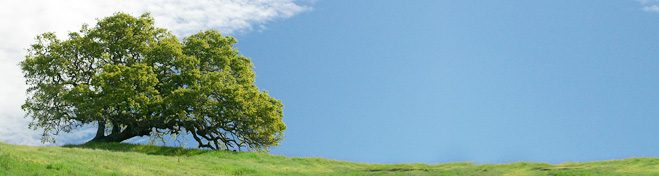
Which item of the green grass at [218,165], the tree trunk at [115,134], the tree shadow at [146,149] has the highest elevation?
the tree trunk at [115,134]

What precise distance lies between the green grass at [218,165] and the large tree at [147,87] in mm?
2607

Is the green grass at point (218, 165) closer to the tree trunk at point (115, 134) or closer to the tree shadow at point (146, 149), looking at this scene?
the tree shadow at point (146, 149)

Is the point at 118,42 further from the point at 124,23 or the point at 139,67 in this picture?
the point at 139,67

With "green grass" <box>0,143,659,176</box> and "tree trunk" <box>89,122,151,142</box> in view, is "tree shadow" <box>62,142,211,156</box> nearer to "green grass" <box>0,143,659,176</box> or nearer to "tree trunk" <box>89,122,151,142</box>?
"green grass" <box>0,143,659,176</box>

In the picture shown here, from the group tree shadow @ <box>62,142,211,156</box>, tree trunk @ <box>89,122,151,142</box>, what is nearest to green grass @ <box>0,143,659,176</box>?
tree shadow @ <box>62,142,211,156</box>

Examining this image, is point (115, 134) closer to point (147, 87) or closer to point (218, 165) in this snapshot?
point (147, 87)

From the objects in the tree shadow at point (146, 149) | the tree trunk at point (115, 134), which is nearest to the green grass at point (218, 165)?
the tree shadow at point (146, 149)

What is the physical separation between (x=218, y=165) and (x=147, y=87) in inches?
425

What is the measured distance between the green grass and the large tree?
2.61 metres

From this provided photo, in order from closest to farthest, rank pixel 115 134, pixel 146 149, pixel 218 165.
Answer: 1. pixel 218 165
2. pixel 146 149
3. pixel 115 134

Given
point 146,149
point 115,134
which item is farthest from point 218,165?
point 115,134

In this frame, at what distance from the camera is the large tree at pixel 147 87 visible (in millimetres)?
37938

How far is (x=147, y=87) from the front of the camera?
3838 centimetres

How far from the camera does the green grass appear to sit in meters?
23.2
